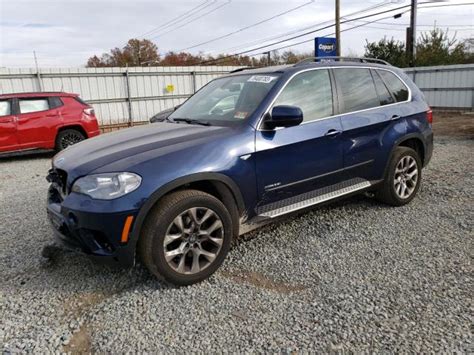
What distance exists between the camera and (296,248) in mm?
3713

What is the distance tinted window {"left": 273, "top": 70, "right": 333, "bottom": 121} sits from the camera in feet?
12.2

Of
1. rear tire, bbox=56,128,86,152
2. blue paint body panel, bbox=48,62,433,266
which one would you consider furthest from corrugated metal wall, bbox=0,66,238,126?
blue paint body panel, bbox=48,62,433,266

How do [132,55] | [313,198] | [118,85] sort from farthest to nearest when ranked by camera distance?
[132,55] < [118,85] < [313,198]

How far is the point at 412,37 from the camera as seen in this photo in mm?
23875

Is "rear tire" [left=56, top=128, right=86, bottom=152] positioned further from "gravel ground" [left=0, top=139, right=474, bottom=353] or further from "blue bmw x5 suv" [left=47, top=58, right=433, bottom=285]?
"blue bmw x5 suv" [left=47, top=58, right=433, bottom=285]

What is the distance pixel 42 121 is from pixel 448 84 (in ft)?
50.9

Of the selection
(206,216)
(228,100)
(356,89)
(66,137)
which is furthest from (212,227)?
(66,137)

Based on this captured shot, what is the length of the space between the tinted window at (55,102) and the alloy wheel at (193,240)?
26.4 feet

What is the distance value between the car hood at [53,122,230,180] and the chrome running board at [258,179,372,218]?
83 cm

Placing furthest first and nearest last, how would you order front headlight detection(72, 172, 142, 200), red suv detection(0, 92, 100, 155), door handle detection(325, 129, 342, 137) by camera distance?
1. red suv detection(0, 92, 100, 155)
2. door handle detection(325, 129, 342, 137)
3. front headlight detection(72, 172, 142, 200)

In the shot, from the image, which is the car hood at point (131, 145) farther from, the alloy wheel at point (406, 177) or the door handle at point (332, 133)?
the alloy wheel at point (406, 177)

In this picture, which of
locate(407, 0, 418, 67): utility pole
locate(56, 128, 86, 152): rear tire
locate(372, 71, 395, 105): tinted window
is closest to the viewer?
locate(372, 71, 395, 105): tinted window

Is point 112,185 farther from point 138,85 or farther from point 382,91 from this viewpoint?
point 138,85

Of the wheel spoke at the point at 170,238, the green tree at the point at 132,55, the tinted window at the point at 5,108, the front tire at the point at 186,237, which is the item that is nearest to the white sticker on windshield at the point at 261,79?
the front tire at the point at 186,237
